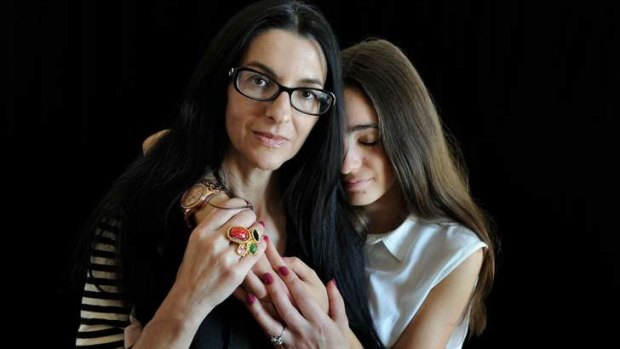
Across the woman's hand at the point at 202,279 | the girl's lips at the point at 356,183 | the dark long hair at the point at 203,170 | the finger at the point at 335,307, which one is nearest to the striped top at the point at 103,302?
the dark long hair at the point at 203,170

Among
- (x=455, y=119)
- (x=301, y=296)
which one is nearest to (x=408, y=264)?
(x=301, y=296)

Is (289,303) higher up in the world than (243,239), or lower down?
lower down

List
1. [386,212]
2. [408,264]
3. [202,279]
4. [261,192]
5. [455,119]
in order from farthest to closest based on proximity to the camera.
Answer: [455,119] → [386,212] → [408,264] → [261,192] → [202,279]

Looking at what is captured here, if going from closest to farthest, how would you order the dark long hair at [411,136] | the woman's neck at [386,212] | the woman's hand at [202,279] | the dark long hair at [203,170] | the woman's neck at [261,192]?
the woman's hand at [202,279], the dark long hair at [203,170], the woman's neck at [261,192], the dark long hair at [411,136], the woman's neck at [386,212]

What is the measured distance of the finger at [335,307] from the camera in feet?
4.19

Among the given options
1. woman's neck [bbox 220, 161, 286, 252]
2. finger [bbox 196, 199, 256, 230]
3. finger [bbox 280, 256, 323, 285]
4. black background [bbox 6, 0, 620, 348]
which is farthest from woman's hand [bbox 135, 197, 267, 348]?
black background [bbox 6, 0, 620, 348]

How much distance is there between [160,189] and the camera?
1.25 metres

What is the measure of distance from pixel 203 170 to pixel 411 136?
0.51 meters

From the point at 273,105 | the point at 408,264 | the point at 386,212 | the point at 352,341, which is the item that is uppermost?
the point at 273,105

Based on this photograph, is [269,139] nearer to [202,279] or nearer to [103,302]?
[202,279]

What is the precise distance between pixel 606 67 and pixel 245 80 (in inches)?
37.8

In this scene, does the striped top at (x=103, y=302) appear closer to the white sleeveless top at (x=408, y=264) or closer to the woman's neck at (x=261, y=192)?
the woman's neck at (x=261, y=192)

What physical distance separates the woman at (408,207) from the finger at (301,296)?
0.32 meters

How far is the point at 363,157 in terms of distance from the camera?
4.83 ft
